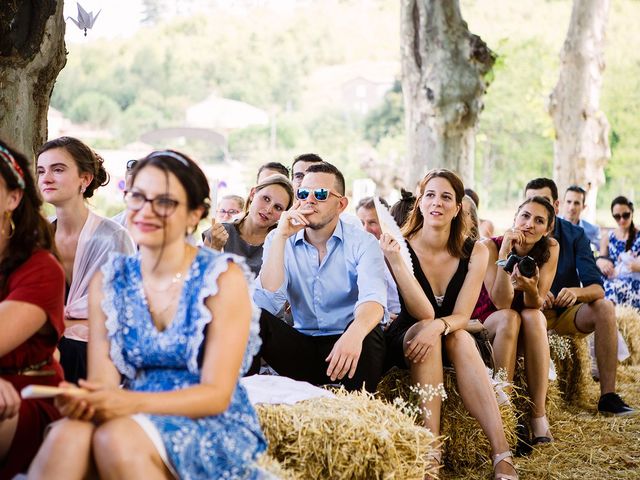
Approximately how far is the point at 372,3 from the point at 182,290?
65672 millimetres

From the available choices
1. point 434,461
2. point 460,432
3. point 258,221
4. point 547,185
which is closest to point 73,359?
point 434,461

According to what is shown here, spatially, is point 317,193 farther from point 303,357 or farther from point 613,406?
point 613,406

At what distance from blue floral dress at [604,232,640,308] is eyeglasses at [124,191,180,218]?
671 cm

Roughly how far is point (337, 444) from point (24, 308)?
47.9 inches

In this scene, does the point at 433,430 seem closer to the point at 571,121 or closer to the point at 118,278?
the point at 118,278

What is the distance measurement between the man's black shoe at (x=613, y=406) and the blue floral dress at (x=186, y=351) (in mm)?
3905

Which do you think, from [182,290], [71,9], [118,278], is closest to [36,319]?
[118,278]

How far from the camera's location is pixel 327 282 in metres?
4.45

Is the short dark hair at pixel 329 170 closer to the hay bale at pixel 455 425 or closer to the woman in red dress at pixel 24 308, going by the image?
the hay bale at pixel 455 425

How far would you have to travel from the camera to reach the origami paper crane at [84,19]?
4.61 meters

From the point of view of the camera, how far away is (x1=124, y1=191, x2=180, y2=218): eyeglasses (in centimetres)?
254

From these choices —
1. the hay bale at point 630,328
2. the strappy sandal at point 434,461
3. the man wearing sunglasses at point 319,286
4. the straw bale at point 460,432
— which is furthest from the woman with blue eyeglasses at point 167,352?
the hay bale at point 630,328

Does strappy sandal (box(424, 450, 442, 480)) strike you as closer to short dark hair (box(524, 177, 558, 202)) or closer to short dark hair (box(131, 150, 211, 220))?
short dark hair (box(131, 150, 211, 220))

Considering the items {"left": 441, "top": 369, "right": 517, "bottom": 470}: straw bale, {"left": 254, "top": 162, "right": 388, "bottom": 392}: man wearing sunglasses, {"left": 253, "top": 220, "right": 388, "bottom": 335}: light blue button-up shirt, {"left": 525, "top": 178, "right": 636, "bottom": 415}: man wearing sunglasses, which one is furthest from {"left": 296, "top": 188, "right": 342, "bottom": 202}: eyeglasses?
{"left": 525, "top": 178, "right": 636, "bottom": 415}: man wearing sunglasses
